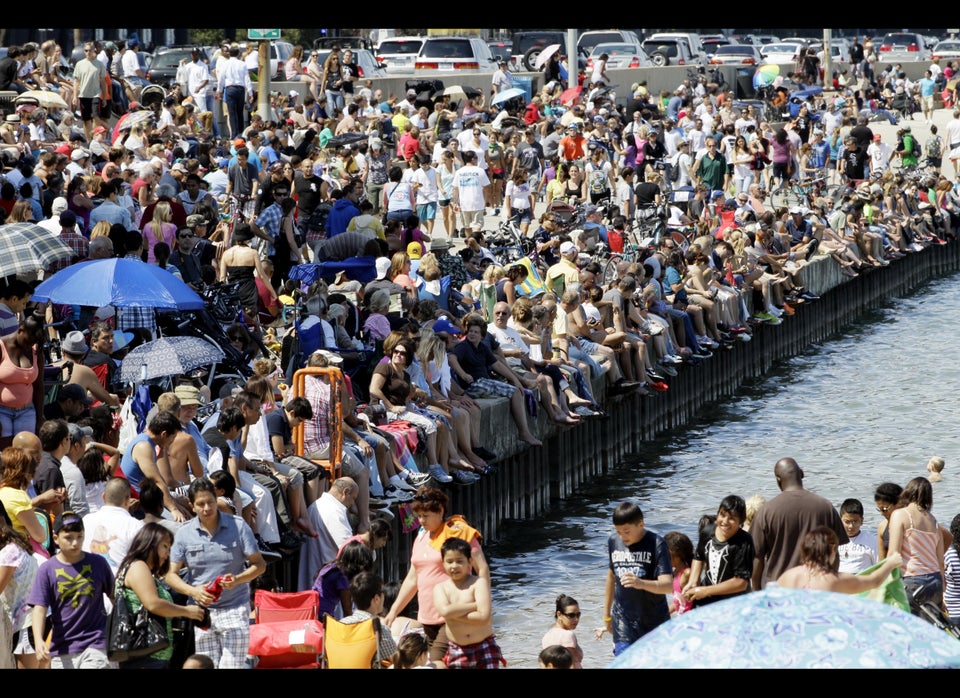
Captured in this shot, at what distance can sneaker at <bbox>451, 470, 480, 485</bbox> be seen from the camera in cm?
1614

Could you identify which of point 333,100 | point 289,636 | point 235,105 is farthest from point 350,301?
point 333,100

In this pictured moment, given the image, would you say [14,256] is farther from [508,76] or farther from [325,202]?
[508,76]

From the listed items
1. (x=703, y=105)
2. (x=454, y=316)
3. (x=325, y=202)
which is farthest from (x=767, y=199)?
(x=454, y=316)

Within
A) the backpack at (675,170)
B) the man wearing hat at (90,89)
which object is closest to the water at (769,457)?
the backpack at (675,170)

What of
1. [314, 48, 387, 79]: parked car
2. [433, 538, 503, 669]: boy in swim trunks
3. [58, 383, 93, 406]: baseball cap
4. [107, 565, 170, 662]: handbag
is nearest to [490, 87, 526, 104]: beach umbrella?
[314, 48, 387, 79]: parked car

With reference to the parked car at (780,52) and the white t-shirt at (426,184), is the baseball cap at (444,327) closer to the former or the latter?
the white t-shirt at (426,184)

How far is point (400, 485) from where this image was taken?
14781 mm

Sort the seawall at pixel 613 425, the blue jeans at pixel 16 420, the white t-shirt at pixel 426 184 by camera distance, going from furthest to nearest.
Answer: the white t-shirt at pixel 426 184
the seawall at pixel 613 425
the blue jeans at pixel 16 420

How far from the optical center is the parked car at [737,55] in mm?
56031

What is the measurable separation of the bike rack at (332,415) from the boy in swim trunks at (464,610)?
3.85 meters

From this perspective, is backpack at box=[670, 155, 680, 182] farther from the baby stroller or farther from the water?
the baby stroller

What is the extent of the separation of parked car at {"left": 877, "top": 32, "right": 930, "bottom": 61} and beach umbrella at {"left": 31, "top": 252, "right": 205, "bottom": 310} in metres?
55.4

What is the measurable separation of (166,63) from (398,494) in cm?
2685

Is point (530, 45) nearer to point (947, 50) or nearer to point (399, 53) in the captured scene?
point (399, 53)
